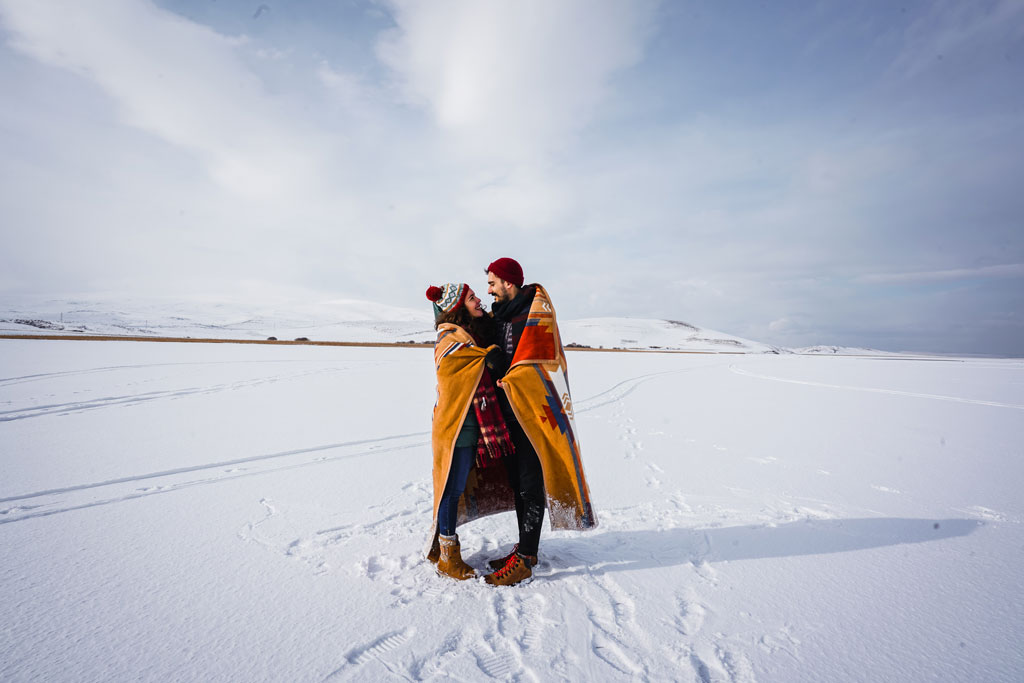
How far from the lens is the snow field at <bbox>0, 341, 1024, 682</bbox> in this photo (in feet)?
5.73

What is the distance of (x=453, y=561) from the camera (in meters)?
2.29

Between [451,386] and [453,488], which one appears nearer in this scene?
[451,386]

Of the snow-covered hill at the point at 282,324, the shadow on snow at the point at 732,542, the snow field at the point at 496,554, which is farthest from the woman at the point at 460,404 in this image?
the snow-covered hill at the point at 282,324

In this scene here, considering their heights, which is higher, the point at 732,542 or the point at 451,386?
the point at 451,386

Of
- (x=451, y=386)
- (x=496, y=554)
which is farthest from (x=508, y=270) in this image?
(x=496, y=554)

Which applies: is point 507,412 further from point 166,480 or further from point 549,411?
point 166,480

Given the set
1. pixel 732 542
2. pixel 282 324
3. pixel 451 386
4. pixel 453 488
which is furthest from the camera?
pixel 282 324

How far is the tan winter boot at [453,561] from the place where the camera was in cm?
228

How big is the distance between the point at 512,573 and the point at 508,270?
1.43 meters

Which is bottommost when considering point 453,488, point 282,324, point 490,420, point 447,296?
point 453,488

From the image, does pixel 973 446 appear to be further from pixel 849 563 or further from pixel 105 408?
pixel 105 408

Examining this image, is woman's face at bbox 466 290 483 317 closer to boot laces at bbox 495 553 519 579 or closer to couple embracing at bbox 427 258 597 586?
couple embracing at bbox 427 258 597 586

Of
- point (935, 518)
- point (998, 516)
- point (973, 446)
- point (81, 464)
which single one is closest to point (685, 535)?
point (935, 518)

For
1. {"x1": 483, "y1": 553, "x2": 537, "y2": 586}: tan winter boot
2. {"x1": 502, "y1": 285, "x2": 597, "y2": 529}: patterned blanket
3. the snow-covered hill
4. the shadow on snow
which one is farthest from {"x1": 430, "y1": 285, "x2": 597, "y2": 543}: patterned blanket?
the snow-covered hill
